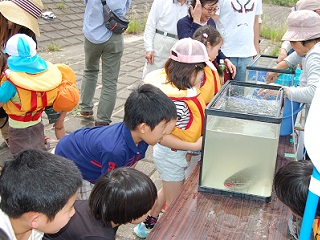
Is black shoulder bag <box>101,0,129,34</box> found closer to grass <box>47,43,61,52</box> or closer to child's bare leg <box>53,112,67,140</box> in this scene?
child's bare leg <box>53,112,67,140</box>

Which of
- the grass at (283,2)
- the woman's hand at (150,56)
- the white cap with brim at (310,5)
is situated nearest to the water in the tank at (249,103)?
the woman's hand at (150,56)

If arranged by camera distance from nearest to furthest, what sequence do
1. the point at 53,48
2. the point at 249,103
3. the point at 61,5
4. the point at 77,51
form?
the point at 249,103, the point at 53,48, the point at 77,51, the point at 61,5

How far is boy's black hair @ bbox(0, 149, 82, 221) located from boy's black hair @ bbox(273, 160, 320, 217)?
809 millimetres

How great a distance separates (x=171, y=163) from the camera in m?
2.48

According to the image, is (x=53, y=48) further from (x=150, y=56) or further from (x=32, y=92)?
(x=32, y=92)

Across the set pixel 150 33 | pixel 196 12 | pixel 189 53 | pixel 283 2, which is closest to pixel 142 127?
pixel 189 53

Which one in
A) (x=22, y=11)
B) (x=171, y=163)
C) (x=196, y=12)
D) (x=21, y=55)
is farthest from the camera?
(x=196, y=12)

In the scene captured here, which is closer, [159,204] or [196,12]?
[159,204]

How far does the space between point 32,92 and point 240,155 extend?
1.46 metres

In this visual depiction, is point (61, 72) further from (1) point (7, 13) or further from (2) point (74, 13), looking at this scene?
(2) point (74, 13)

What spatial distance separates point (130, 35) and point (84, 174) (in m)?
6.78

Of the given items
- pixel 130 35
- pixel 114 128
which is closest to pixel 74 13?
pixel 130 35

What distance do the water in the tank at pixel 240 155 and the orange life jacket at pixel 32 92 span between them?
1236mm

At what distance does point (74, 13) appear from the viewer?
27.5ft
